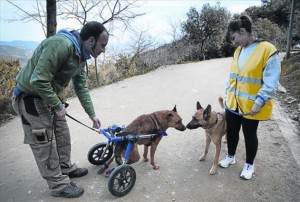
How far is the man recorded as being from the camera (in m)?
2.82

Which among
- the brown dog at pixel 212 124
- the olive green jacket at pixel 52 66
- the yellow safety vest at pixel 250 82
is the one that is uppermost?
the olive green jacket at pixel 52 66

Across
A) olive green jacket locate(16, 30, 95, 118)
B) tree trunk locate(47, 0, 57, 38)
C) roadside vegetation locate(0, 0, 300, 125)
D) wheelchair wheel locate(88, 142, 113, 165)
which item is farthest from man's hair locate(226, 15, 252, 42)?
roadside vegetation locate(0, 0, 300, 125)

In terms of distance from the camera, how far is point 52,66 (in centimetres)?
284

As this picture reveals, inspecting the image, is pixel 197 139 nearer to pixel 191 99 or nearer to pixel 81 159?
pixel 81 159

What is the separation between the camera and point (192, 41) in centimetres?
2298

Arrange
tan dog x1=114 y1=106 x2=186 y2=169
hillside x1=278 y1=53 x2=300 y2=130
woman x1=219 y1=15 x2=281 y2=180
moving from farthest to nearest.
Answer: hillside x1=278 y1=53 x2=300 y2=130 → tan dog x1=114 y1=106 x2=186 y2=169 → woman x1=219 y1=15 x2=281 y2=180

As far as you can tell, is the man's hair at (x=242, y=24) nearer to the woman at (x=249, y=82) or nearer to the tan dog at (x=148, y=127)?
the woman at (x=249, y=82)

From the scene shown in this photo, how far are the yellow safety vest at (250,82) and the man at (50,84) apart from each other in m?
1.74

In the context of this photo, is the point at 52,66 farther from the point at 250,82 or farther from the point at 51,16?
the point at 51,16

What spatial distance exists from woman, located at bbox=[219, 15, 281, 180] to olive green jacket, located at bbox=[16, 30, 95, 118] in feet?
6.17

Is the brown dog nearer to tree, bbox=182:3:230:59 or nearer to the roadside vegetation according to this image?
the roadside vegetation

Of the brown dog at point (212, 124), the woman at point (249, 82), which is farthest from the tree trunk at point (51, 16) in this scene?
the woman at point (249, 82)

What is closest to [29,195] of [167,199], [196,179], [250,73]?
[167,199]

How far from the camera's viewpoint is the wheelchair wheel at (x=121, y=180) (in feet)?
11.3
